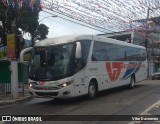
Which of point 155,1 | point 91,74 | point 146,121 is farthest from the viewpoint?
point 155,1

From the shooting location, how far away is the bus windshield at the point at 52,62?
1458 centimetres

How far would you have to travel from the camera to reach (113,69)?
19312 mm

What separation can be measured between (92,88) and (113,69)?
3191 mm

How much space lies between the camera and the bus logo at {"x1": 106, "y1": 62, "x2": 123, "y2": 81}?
733 inches

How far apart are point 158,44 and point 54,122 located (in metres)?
44.3

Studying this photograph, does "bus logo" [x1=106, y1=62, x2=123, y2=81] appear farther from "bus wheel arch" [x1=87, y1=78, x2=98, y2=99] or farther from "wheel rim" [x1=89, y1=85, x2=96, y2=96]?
"wheel rim" [x1=89, y1=85, x2=96, y2=96]

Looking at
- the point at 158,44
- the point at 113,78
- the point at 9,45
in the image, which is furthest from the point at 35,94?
the point at 158,44

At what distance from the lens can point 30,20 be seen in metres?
41.0


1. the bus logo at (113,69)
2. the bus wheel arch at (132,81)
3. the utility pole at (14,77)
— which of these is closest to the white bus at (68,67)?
the bus logo at (113,69)

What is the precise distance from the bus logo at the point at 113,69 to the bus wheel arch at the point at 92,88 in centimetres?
173

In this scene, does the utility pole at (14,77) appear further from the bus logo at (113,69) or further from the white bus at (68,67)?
the bus logo at (113,69)

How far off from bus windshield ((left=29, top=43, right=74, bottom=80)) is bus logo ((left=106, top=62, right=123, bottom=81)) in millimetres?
4143

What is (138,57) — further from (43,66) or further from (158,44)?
(158,44)

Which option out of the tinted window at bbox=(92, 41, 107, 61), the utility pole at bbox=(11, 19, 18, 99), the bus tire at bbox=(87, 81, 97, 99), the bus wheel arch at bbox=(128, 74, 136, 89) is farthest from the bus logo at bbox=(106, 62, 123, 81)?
the utility pole at bbox=(11, 19, 18, 99)
